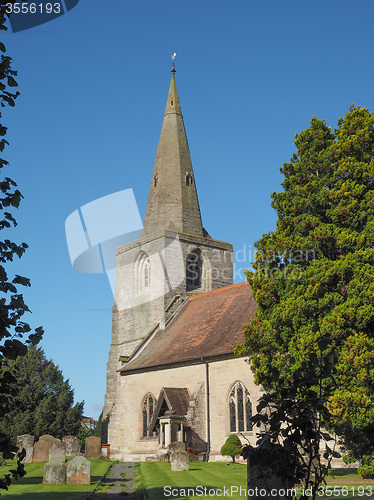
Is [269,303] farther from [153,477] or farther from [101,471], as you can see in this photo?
[101,471]

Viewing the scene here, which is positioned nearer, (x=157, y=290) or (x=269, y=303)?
(x=269, y=303)

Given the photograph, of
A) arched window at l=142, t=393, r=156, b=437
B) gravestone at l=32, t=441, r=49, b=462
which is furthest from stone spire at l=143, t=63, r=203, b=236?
gravestone at l=32, t=441, r=49, b=462

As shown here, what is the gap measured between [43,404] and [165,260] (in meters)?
12.2

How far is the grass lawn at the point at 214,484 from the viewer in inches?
503

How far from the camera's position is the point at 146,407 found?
103 feet

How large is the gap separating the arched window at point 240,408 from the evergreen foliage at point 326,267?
6527mm

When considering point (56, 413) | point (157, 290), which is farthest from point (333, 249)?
point (56, 413)

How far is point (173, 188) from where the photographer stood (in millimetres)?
39125

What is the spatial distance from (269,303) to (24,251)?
46.7ft

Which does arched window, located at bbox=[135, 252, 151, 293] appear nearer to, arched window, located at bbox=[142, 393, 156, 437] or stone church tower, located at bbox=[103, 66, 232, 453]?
stone church tower, located at bbox=[103, 66, 232, 453]

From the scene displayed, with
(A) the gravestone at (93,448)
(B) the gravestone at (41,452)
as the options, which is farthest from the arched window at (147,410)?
(B) the gravestone at (41,452)

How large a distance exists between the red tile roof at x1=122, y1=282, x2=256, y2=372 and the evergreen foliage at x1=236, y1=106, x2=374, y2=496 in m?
8.12

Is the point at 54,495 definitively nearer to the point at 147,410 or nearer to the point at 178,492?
the point at 178,492

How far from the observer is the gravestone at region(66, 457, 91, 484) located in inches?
663
